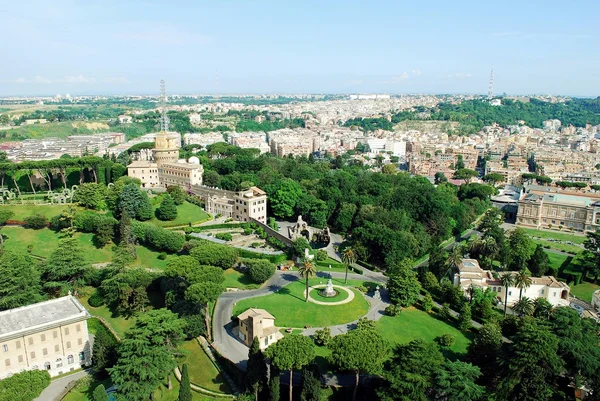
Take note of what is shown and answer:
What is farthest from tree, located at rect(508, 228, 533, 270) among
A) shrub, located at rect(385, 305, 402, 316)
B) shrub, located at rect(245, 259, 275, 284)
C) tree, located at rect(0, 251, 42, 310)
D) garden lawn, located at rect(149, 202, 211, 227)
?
tree, located at rect(0, 251, 42, 310)

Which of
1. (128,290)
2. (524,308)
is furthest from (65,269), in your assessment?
(524,308)

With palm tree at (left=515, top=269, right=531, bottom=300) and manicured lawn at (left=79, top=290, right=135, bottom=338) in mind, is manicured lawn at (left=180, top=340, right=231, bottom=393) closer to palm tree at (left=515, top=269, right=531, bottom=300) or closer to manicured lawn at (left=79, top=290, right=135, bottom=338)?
manicured lawn at (left=79, top=290, right=135, bottom=338)

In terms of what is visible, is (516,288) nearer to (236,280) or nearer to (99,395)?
(236,280)

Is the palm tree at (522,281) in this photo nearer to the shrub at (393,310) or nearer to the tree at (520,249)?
the shrub at (393,310)

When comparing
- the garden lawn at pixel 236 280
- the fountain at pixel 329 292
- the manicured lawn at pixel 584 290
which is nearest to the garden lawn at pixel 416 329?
the fountain at pixel 329 292

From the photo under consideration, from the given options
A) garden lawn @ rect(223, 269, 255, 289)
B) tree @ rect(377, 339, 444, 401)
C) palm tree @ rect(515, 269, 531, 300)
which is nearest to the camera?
tree @ rect(377, 339, 444, 401)

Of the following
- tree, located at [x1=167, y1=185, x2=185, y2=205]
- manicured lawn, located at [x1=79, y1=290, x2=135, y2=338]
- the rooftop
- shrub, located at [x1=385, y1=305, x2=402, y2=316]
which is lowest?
manicured lawn, located at [x1=79, y1=290, x2=135, y2=338]

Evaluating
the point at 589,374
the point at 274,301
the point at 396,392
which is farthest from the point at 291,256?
the point at 589,374

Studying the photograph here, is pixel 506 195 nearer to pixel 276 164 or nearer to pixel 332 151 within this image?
pixel 276 164
